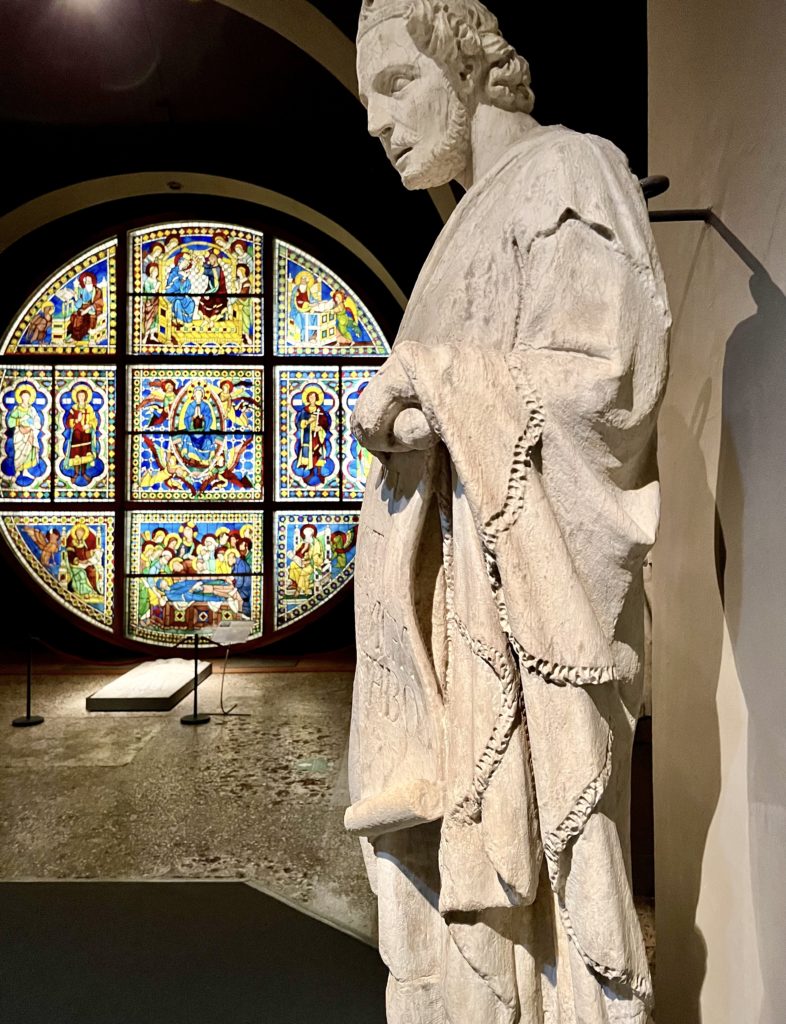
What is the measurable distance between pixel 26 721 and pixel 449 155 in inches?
151

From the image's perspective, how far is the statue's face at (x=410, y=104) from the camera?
101 centimetres

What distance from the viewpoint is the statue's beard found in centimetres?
103

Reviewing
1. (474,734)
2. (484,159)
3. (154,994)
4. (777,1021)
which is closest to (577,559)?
(474,734)

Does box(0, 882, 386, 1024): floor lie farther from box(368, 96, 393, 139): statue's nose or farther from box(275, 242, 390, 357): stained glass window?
box(275, 242, 390, 357): stained glass window

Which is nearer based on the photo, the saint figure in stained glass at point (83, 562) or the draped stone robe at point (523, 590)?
the draped stone robe at point (523, 590)

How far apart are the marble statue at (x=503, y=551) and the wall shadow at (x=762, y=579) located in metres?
0.25

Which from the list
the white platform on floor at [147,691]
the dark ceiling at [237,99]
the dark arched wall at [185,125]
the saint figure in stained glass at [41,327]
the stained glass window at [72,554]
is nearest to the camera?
the dark ceiling at [237,99]

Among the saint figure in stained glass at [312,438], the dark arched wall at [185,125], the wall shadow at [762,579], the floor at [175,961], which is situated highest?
the dark arched wall at [185,125]

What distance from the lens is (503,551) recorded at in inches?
32.1

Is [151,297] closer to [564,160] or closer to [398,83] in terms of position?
[398,83]

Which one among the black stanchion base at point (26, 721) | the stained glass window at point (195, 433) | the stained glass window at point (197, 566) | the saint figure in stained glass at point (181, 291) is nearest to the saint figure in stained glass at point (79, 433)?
the stained glass window at point (195, 433)

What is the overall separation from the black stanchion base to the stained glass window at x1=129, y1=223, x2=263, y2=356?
122 inches

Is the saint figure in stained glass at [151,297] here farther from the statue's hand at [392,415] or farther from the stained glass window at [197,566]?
the statue's hand at [392,415]

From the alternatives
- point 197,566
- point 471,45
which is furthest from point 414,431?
point 197,566
